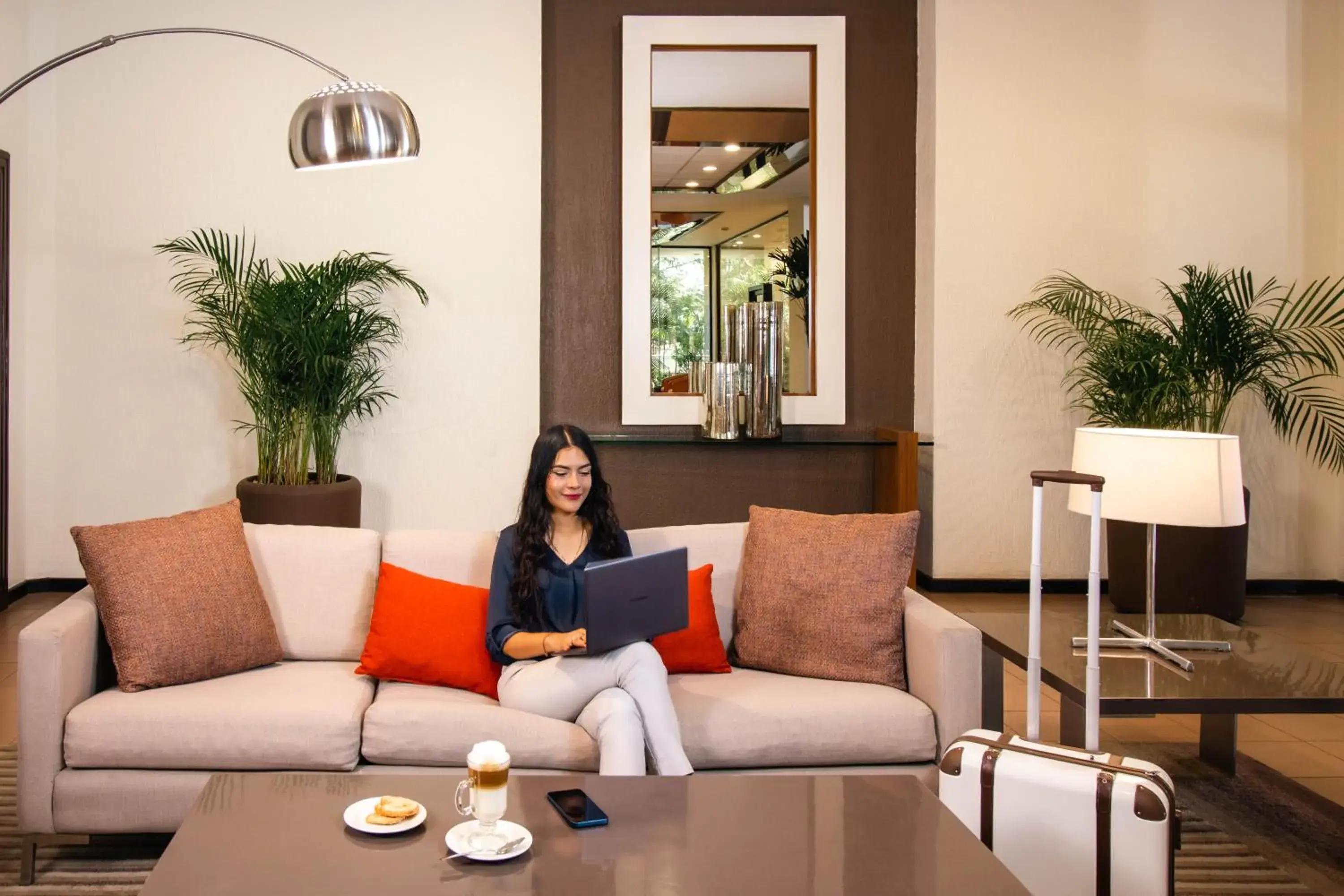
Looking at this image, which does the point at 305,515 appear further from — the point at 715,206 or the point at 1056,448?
the point at 1056,448

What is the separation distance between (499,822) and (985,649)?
1.78 meters

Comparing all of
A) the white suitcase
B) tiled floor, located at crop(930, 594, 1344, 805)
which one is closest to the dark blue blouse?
the white suitcase

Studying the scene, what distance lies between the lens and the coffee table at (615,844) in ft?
6.22

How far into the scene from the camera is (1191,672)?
9.96 feet

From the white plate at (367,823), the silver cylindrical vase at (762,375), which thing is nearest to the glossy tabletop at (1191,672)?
the white plate at (367,823)

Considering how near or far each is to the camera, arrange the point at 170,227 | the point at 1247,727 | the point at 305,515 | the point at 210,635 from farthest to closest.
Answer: the point at 170,227 < the point at 305,515 < the point at 1247,727 < the point at 210,635

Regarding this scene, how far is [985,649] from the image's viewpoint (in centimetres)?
340

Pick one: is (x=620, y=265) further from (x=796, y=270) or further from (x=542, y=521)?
(x=542, y=521)

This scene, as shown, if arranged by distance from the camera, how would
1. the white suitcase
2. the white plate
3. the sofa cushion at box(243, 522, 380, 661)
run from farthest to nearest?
the sofa cushion at box(243, 522, 380, 661), the white suitcase, the white plate

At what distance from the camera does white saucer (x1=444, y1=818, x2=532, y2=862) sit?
1961mm

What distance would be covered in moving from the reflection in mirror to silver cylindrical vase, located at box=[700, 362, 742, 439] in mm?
171

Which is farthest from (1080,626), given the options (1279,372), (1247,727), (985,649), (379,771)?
(1279,372)

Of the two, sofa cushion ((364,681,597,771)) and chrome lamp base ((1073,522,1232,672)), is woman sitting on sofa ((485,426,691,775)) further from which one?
chrome lamp base ((1073,522,1232,672))

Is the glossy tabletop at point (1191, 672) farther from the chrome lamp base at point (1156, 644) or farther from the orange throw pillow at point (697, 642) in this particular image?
the orange throw pillow at point (697, 642)
